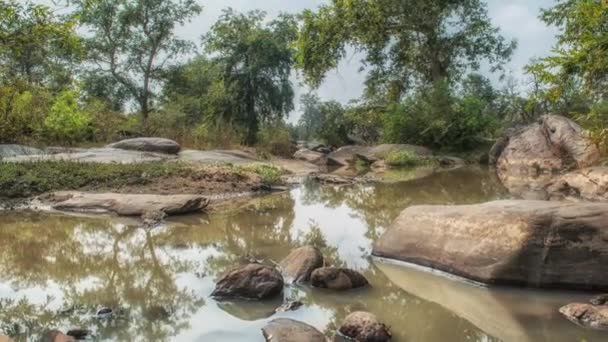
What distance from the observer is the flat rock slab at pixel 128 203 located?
1002 centimetres

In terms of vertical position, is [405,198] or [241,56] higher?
[241,56]

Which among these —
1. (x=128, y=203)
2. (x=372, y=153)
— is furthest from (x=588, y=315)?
(x=372, y=153)

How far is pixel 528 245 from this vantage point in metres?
5.29

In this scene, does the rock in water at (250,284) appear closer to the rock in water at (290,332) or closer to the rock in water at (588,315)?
the rock in water at (290,332)

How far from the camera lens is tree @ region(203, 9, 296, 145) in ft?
94.0

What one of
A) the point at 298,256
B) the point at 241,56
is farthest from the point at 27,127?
the point at 298,256

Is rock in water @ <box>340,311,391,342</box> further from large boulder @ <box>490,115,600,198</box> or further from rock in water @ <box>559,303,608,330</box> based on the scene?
large boulder @ <box>490,115,600,198</box>

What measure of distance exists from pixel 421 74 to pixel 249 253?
23862mm

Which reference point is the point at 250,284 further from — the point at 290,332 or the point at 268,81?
the point at 268,81

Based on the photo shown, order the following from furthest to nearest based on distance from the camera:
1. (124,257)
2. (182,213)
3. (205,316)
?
(182,213) → (124,257) → (205,316)

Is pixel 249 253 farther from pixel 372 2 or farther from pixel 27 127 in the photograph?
pixel 372 2

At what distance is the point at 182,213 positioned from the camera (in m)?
10.1

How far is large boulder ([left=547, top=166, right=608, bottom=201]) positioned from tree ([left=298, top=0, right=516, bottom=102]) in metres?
12.3

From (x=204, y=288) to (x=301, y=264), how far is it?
1.07m
